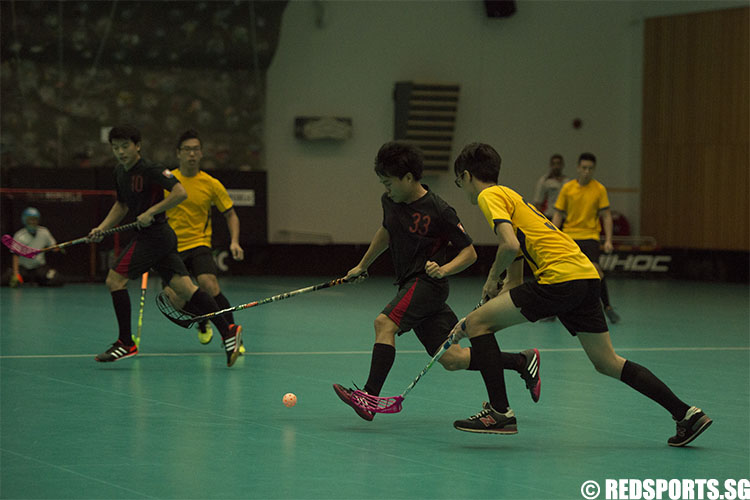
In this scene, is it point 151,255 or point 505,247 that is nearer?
point 505,247

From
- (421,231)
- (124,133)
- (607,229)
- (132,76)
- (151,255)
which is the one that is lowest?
(607,229)

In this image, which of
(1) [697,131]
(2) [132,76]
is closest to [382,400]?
(2) [132,76]

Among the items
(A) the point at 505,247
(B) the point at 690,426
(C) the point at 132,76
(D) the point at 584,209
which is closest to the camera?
(A) the point at 505,247

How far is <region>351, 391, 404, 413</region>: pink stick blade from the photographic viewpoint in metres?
5.25

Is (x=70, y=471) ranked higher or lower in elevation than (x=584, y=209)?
lower

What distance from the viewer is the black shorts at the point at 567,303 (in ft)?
16.1

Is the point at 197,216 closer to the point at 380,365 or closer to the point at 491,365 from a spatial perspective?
the point at 380,365

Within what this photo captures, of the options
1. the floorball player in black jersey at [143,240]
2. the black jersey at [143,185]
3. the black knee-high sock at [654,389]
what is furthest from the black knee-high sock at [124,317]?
the black knee-high sock at [654,389]

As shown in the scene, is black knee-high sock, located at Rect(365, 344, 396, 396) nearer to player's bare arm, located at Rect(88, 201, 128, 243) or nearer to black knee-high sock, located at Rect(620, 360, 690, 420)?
black knee-high sock, located at Rect(620, 360, 690, 420)

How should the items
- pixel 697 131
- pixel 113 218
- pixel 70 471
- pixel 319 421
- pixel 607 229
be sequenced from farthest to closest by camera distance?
pixel 697 131
pixel 607 229
pixel 113 218
pixel 319 421
pixel 70 471

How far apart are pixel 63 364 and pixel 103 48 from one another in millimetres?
9567

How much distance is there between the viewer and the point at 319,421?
548cm

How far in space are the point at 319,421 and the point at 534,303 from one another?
1.28 m

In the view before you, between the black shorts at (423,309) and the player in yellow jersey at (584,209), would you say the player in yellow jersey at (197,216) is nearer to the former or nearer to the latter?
the black shorts at (423,309)
